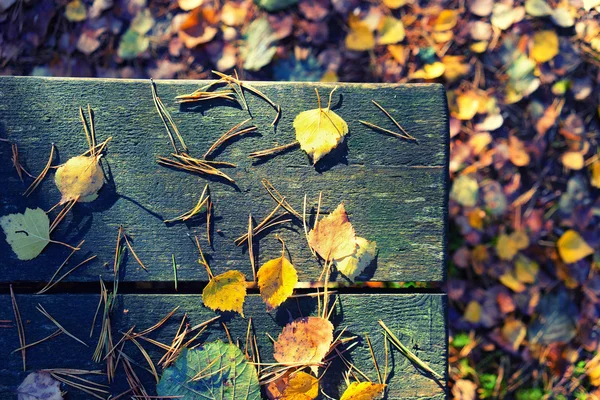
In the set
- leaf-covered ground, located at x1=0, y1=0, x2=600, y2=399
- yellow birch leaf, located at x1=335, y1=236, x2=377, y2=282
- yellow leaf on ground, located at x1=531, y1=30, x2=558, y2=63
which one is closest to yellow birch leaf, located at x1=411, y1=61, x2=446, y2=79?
leaf-covered ground, located at x1=0, y1=0, x2=600, y2=399

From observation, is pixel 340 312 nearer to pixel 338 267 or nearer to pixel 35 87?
pixel 338 267

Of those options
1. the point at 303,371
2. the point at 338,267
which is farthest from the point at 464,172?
the point at 303,371

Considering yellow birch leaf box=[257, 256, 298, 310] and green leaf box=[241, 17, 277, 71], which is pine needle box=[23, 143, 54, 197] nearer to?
Result: yellow birch leaf box=[257, 256, 298, 310]

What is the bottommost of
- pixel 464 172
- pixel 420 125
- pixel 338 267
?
pixel 464 172

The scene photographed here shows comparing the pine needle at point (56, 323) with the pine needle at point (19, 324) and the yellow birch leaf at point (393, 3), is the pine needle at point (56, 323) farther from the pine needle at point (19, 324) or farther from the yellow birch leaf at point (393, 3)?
the yellow birch leaf at point (393, 3)

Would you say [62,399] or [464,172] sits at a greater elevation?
[464,172]
